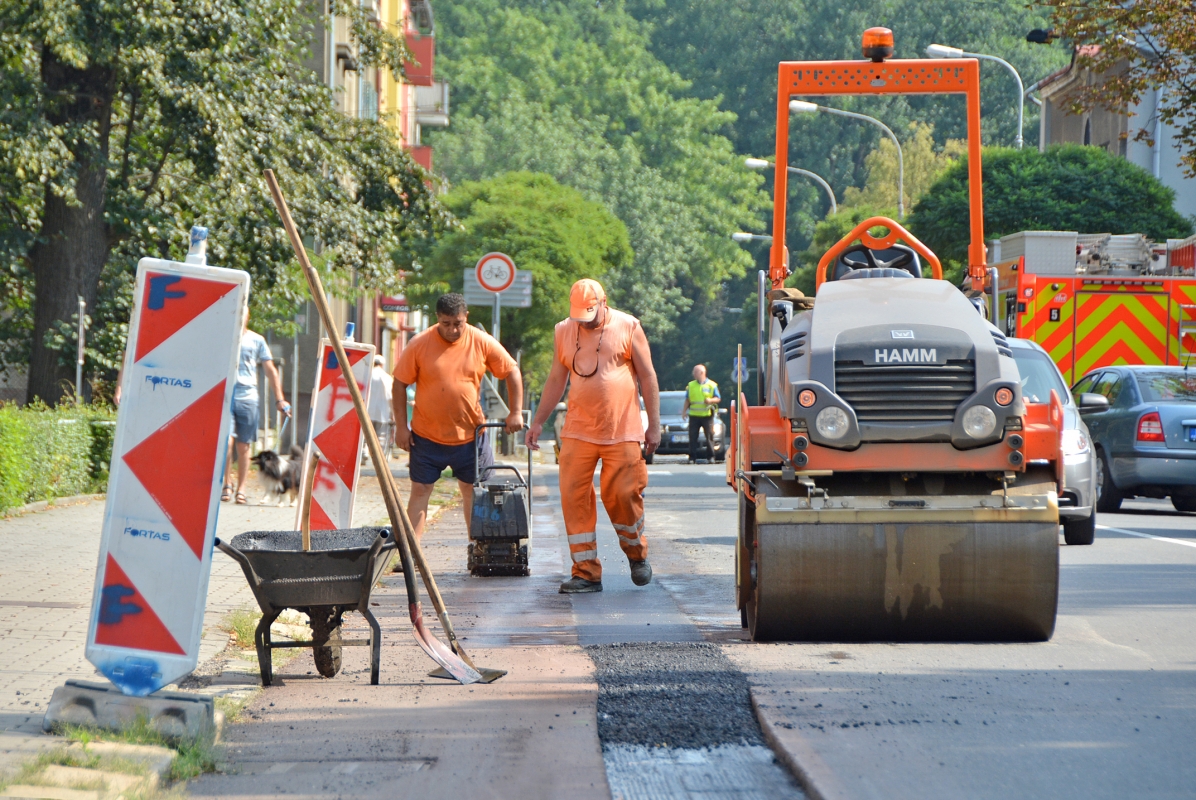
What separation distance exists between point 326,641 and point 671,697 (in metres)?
1.39

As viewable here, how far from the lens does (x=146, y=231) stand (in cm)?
1814

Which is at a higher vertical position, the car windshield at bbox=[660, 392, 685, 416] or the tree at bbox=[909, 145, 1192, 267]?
the tree at bbox=[909, 145, 1192, 267]

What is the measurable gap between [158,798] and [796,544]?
3123 mm

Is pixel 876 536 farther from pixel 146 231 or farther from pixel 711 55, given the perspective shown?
pixel 711 55

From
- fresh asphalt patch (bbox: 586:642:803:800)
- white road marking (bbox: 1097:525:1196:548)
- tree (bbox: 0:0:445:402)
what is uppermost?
tree (bbox: 0:0:445:402)

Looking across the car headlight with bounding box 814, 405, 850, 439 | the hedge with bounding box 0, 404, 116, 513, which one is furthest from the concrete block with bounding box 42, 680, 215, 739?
the hedge with bounding box 0, 404, 116, 513

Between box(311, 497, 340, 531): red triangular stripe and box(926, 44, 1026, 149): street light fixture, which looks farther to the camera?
box(926, 44, 1026, 149): street light fixture

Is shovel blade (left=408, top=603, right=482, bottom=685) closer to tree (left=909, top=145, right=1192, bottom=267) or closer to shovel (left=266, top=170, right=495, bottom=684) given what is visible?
shovel (left=266, top=170, right=495, bottom=684)

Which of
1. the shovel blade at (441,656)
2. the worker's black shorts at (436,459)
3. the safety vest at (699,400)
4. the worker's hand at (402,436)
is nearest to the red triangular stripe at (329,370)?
the worker's hand at (402,436)

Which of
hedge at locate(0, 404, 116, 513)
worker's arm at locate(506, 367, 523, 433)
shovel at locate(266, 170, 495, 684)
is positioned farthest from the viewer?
hedge at locate(0, 404, 116, 513)

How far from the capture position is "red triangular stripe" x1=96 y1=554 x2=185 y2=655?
5316 millimetres

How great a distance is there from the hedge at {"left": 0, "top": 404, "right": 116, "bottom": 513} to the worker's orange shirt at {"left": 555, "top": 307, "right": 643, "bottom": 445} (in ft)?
15.9

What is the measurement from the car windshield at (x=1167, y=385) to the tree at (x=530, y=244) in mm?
17994

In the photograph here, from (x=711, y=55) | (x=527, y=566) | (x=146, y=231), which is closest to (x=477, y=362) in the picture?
(x=527, y=566)
